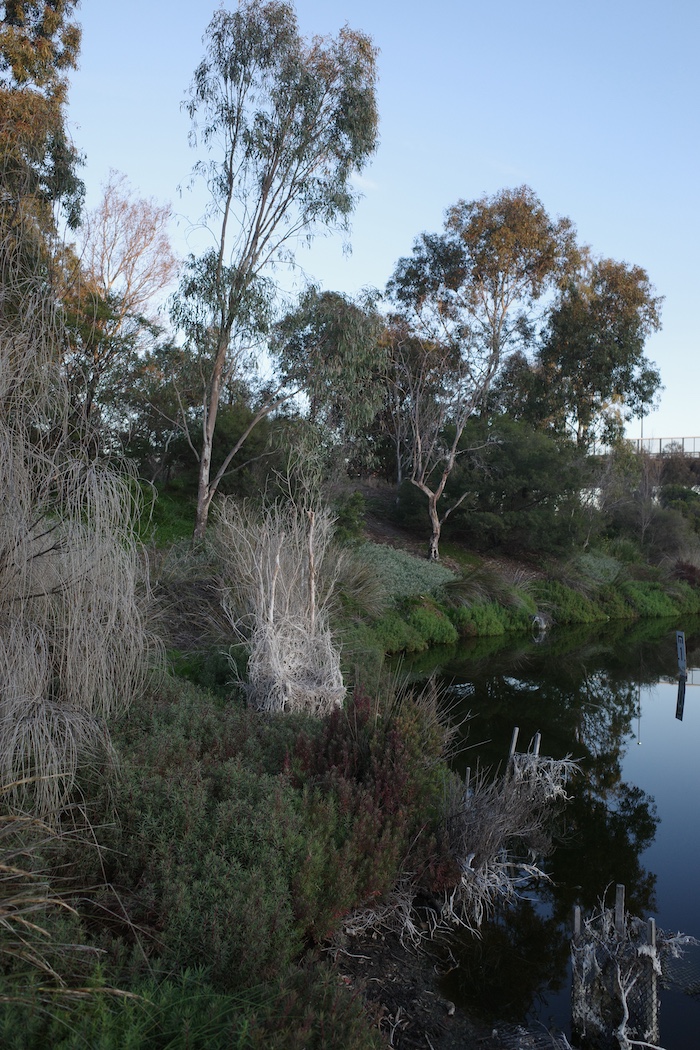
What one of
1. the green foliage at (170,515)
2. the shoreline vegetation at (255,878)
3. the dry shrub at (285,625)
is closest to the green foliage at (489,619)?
the green foliage at (170,515)

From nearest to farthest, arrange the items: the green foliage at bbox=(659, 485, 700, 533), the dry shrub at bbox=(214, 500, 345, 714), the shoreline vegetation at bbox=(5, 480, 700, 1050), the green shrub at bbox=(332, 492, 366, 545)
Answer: the shoreline vegetation at bbox=(5, 480, 700, 1050)
the dry shrub at bbox=(214, 500, 345, 714)
the green shrub at bbox=(332, 492, 366, 545)
the green foliage at bbox=(659, 485, 700, 533)

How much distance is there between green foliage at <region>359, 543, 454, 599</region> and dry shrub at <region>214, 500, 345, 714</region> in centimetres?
619

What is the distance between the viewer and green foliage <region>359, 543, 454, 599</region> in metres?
17.0

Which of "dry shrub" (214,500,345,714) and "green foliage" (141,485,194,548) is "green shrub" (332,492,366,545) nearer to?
"green foliage" (141,485,194,548)

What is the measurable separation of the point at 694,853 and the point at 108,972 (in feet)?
18.6

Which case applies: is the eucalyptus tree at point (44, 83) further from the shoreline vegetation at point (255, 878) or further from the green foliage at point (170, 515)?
the shoreline vegetation at point (255, 878)

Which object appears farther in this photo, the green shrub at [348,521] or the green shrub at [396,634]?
the green shrub at [348,521]

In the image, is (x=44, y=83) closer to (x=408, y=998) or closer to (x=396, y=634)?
(x=396, y=634)

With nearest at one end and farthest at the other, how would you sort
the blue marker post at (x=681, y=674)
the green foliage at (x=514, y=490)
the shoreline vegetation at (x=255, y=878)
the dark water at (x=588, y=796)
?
the shoreline vegetation at (x=255, y=878) → the dark water at (x=588, y=796) → the blue marker post at (x=681, y=674) → the green foliage at (x=514, y=490)

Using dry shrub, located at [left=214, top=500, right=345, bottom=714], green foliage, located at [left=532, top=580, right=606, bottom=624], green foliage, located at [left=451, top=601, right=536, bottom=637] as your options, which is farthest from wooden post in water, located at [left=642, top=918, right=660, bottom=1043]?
green foliage, located at [left=532, top=580, right=606, bottom=624]

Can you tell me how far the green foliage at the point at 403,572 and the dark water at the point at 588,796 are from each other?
1833 millimetres

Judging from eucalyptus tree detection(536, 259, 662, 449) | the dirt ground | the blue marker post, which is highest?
eucalyptus tree detection(536, 259, 662, 449)

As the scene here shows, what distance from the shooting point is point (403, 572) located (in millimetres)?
18406

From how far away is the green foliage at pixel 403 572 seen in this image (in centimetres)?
1700
